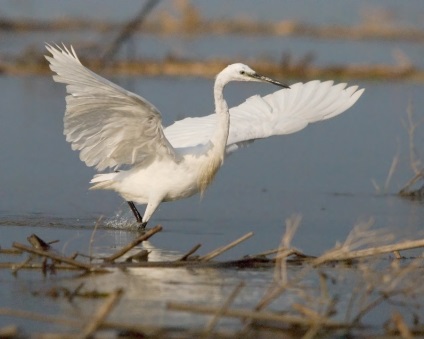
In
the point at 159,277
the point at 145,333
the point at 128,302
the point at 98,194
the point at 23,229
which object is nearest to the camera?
the point at 145,333

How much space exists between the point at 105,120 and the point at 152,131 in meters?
0.35

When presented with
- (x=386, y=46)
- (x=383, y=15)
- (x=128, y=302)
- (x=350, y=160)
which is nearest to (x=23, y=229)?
(x=128, y=302)

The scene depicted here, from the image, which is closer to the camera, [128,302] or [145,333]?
[145,333]

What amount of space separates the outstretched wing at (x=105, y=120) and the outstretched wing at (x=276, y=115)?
33.9 inches

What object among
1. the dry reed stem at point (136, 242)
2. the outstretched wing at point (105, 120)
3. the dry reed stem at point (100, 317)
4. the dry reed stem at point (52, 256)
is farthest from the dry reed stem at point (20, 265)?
the dry reed stem at point (100, 317)

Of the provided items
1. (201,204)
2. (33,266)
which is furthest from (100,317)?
(201,204)

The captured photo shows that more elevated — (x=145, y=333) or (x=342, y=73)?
(x=342, y=73)

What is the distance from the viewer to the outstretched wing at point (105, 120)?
823 cm

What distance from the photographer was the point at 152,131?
8945 mm

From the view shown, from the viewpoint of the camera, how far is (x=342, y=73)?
21.5m

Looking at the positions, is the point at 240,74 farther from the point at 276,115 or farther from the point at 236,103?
the point at 236,103

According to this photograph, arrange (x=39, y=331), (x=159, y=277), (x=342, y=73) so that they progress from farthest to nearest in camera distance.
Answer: (x=342, y=73), (x=159, y=277), (x=39, y=331)

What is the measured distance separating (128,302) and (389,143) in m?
8.96

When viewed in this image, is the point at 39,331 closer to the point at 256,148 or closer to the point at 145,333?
the point at 145,333
